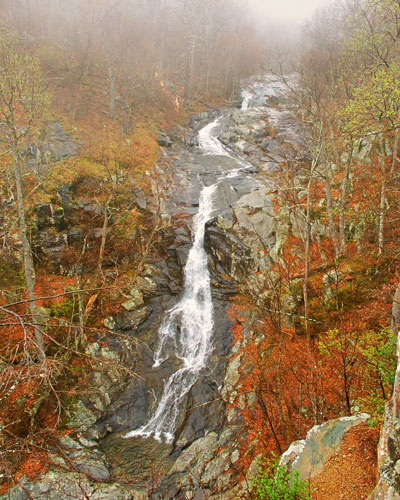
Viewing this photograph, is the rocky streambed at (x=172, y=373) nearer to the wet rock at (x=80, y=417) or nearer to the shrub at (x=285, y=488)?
the wet rock at (x=80, y=417)

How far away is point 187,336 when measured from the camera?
13.5 meters

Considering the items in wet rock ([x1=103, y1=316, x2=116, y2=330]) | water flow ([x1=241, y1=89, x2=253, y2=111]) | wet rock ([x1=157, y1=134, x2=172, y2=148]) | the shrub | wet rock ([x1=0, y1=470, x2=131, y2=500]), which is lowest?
wet rock ([x1=0, y1=470, x2=131, y2=500])

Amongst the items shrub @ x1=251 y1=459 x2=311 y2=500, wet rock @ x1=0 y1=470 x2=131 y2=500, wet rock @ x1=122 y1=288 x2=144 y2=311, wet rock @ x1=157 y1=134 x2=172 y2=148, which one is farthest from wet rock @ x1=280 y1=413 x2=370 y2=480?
wet rock @ x1=157 y1=134 x2=172 y2=148

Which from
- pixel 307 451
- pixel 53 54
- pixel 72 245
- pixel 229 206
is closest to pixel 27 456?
pixel 307 451

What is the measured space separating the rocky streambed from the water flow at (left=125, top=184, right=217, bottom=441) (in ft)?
0.70

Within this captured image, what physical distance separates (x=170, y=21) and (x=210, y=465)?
5274 centimetres

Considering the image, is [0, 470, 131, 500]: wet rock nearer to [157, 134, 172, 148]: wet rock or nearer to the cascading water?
the cascading water

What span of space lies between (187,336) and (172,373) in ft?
6.39

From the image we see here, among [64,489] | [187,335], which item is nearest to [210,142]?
[187,335]

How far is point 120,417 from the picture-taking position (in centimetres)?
1055

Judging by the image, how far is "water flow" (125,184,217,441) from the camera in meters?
10.6

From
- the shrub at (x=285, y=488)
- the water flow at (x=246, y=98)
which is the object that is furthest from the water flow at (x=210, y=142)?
the shrub at (x=285, y=488)

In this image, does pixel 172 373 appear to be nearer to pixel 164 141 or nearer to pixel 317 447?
pixel 317 447

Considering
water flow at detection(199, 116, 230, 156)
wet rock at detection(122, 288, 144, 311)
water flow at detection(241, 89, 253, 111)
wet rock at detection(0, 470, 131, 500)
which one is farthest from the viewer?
water flow at detection(241, 89, 253, 111)
